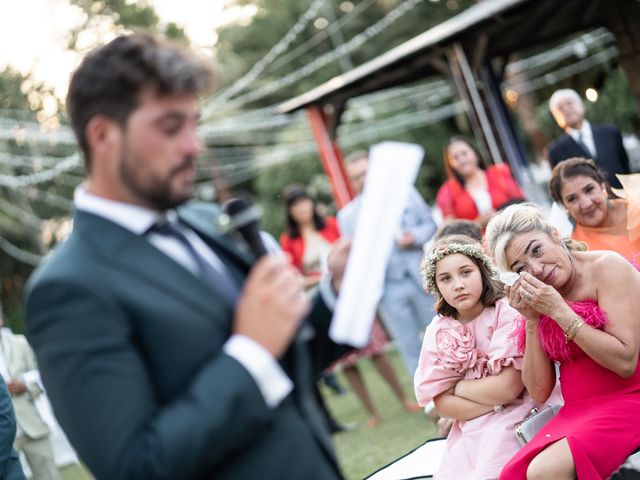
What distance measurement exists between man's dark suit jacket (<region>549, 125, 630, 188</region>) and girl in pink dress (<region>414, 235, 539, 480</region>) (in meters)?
2.90

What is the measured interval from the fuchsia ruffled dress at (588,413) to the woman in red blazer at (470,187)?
3383mm

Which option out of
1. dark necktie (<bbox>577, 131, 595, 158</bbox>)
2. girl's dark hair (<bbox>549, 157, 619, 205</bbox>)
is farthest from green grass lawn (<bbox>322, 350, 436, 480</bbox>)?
dark necktie (<bbox>577, 131, 595, 158</bbox>)

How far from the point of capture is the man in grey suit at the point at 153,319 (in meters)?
1.58

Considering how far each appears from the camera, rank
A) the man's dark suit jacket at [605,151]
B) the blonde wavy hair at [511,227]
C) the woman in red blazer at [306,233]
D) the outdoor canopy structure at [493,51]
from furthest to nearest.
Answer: the outdoor canopy structure at [493,51] → the woman in red blazer at [306,233] → the man's dark suit jacket at [605,151] → the blonde wavy hair at [511,227]

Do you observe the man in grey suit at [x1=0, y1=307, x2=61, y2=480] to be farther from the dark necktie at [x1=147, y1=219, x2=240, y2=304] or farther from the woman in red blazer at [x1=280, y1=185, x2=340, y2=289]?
the dark necktie at [x1=147, y1=219, x2=240, y2=304]

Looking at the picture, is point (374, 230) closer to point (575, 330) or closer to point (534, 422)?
point (575, 330)

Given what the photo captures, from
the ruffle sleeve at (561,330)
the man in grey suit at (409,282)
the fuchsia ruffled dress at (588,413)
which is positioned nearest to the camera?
the fuchsia ruffled dress at (588,413)

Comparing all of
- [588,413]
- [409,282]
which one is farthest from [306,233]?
[588,413]

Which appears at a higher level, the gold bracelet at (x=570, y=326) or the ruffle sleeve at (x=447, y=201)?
the ruffle sleeve at (x=447, y=201)

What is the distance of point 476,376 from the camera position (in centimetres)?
379

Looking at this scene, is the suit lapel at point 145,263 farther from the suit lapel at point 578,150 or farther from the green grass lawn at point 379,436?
the suit lapel at point 578,150

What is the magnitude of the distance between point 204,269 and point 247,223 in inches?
4.7

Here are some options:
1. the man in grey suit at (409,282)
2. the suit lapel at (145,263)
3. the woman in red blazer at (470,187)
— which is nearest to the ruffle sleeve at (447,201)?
the woman in red blazer at (470,187)

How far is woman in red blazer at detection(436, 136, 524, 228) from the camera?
271 inches
